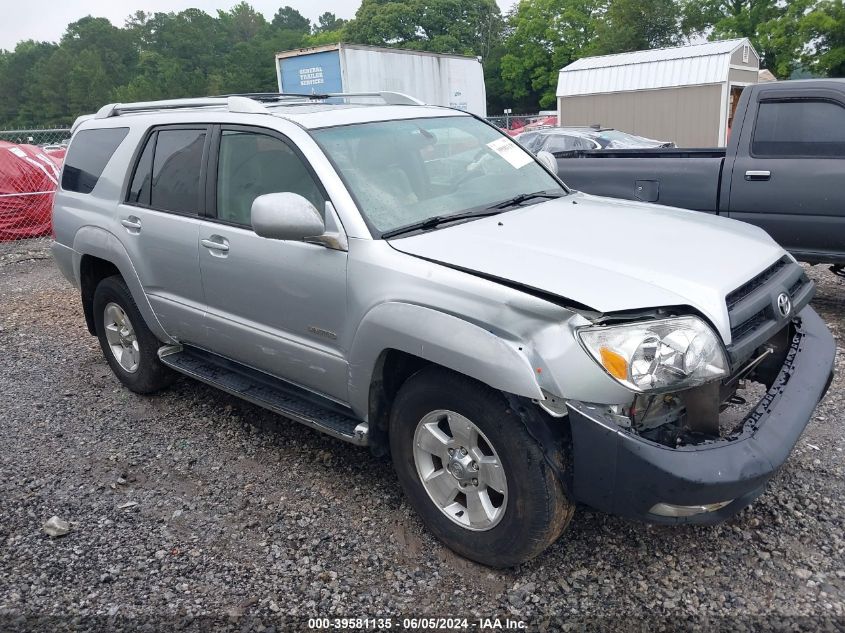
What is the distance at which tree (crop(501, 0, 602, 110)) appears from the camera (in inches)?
2299

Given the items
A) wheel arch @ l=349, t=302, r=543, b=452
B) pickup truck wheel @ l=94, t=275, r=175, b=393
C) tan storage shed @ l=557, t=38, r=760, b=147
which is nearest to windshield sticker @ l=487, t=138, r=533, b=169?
wheel arch @ l=349, t=302, r=543, b=452

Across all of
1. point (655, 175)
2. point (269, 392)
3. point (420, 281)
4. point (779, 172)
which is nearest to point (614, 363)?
point (420, 281)

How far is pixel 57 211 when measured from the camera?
16.4ft

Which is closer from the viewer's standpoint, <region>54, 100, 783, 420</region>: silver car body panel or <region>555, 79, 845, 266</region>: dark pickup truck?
<region>54, 100, 783, 420</region>: silver car body panel

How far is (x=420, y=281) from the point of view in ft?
9.12

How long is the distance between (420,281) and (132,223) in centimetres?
233

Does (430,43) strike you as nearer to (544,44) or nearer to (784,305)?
(544,44)

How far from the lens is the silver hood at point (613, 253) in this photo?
249 centimetres

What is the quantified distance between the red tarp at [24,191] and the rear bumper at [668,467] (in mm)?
11211

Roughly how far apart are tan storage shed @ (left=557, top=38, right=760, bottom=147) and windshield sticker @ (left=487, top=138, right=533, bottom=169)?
19.6m

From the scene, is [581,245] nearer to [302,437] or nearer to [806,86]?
[302,437]

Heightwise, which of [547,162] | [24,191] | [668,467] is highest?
[547,162]

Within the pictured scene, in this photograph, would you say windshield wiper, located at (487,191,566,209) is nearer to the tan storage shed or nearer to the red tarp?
the red tarp

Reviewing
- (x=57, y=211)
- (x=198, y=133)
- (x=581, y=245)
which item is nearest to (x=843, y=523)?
(x=581, y=245)
